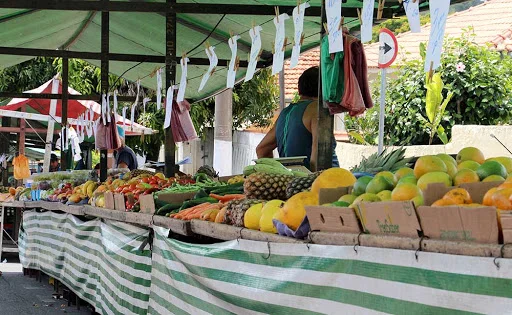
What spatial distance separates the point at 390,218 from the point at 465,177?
79cm

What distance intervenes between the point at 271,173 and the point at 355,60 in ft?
3.95

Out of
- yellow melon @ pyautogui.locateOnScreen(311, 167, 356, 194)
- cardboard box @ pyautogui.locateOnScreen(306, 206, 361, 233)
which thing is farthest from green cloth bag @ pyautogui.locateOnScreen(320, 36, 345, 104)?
cardboard box @ pyautogui.locateOnScreen(306, 206, 361, 233)

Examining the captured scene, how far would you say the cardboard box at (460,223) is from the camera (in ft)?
11.8

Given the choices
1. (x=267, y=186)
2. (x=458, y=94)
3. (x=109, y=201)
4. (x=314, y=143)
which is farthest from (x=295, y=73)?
(x=267, y=186)

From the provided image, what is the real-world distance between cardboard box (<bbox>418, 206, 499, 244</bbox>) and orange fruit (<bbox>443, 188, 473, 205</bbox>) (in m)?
0.25

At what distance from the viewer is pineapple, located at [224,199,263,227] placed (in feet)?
19.8

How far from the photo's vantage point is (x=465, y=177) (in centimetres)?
478

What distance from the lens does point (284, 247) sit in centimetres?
488

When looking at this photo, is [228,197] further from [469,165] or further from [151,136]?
[151,136]

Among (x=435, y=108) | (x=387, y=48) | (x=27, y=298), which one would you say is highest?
(x=387, y=48)

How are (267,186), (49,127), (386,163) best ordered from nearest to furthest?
(386,163), (267,186), (49,127)

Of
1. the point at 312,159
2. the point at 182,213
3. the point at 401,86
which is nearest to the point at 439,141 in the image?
the point at 401,86

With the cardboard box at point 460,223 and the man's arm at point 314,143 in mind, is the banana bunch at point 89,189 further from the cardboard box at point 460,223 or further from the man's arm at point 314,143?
the cardboard box at point 460,223

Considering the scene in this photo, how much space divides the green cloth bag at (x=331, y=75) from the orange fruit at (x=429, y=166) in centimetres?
228
